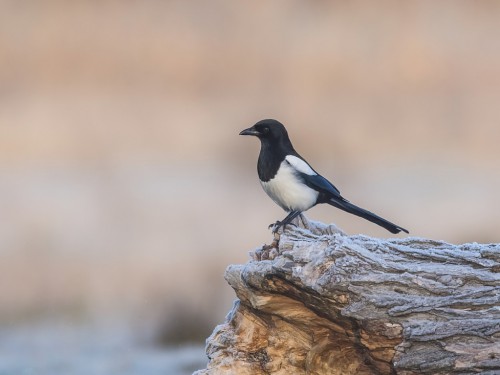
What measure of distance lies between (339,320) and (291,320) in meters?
0.54

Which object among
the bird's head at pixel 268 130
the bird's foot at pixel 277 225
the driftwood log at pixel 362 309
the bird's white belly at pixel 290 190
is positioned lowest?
the driftwood log at pixel 362 309

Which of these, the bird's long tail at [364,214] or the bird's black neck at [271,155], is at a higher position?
the bird's black neck at [271,155]

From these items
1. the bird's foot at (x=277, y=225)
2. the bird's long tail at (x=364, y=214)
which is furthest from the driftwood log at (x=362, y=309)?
the bird's long tail at (x=364, y=214)

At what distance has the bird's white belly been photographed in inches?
308

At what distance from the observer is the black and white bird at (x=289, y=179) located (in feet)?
25.7

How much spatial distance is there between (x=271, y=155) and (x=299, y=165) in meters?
0.31

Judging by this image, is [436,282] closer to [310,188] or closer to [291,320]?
[291,320]

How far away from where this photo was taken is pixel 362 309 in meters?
5.97

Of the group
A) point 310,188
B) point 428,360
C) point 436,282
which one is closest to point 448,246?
point 436,282

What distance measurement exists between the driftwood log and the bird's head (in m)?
1.46

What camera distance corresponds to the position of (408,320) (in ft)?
19.5

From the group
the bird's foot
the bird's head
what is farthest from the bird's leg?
the bird's head

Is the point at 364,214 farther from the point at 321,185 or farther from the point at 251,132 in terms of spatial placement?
the point at 251,132

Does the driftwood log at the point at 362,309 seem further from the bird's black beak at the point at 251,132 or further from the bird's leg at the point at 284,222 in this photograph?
the bird's black beak at the point at 251,132
